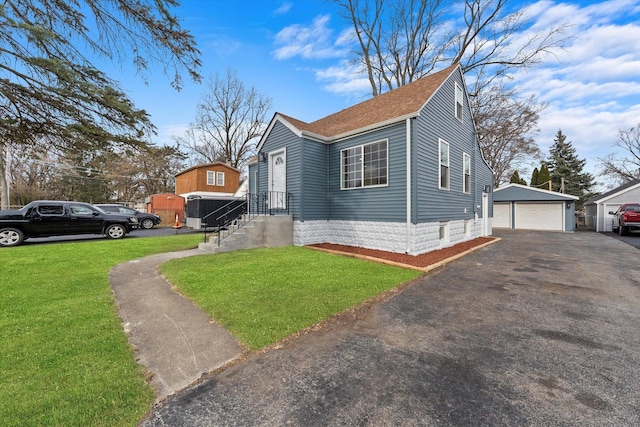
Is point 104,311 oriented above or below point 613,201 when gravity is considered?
below

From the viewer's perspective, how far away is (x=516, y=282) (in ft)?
18.5

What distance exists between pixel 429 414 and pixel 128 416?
90.5 inches

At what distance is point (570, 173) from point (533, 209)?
22.6m

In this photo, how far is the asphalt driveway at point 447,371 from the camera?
199 centimetres

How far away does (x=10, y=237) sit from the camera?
9781 mm

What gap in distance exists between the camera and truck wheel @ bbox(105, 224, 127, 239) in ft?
39.1

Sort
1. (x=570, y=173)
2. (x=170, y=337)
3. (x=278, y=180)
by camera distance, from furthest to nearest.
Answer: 1. (x=570, y=173)
2. (x=278, y=180)
3. (x=170, y=337)

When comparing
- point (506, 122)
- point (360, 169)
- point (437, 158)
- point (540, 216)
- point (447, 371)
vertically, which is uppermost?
point (506, 122)

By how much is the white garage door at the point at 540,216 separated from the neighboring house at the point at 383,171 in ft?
41.1

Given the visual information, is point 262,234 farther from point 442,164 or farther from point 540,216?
point 540,216

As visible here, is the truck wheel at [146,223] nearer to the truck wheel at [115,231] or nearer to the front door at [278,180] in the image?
the truck wheel at [115,231]

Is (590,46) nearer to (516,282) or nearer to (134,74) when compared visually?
(516,282)

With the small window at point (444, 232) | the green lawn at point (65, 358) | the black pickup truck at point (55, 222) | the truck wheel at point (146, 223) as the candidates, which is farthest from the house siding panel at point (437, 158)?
the truck wheel at point (146, 223)

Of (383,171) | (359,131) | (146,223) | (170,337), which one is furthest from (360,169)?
(146,223)
